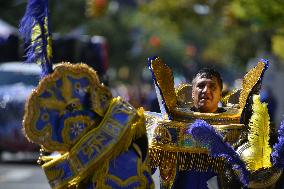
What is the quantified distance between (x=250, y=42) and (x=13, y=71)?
17.5 meters

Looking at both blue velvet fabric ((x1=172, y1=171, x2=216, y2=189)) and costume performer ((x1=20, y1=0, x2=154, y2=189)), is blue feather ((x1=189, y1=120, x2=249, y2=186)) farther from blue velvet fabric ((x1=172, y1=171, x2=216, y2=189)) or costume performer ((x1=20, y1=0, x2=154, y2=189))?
costume performer ((x1=20, y1=0, x2=154, y2=189))

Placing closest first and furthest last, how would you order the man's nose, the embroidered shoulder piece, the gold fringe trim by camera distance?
the embroidered shoulder piece
the gold fringe trim
the man's nose

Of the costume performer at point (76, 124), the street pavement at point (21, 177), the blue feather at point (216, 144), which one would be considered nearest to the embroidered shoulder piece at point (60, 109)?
the costume performer at point (76, 124)

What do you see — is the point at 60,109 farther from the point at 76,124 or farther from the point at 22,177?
the point at 22,177

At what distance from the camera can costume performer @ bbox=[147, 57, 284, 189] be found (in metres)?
6.82

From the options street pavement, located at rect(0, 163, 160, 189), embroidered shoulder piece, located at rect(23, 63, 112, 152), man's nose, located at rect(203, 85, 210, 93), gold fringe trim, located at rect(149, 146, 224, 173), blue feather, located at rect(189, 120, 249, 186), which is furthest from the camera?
street pavement, located at rect(0, 163, 160, 189)

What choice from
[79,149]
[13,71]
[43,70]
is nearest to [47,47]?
[43,70]

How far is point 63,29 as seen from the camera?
42219mm

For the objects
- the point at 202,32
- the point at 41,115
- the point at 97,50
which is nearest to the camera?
the point at 41,115

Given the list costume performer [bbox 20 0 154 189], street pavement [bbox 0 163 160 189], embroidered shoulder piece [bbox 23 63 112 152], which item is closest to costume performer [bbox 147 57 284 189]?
costume performer [bbox 20 0 154 189]

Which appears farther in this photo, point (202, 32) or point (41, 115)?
point (202, 32)

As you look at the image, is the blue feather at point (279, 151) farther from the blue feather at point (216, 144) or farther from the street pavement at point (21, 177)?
the street pavement at point (21, 177)

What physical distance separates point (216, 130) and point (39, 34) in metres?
1.93

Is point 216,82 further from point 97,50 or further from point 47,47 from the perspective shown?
point 97,50
